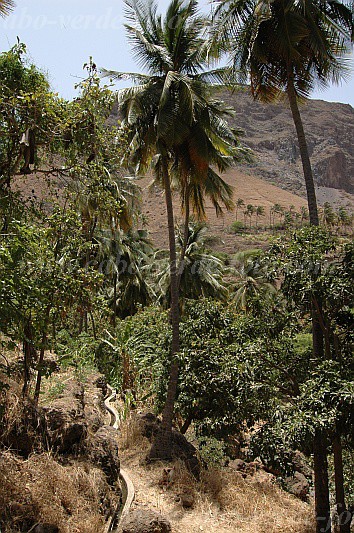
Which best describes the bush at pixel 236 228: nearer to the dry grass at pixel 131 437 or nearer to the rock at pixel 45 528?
the dry grass at pixel 131 437

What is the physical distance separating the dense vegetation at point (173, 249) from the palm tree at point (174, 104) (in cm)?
4

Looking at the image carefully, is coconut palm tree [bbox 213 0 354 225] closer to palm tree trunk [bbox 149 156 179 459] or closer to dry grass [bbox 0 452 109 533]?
palm tree trunk [bbox 149 156 179 459]

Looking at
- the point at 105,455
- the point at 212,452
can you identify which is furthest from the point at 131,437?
the point at 105,455

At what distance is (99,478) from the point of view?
7199 mm

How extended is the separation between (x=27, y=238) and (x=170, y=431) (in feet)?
24.8

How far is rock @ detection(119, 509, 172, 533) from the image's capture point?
646 centimetres

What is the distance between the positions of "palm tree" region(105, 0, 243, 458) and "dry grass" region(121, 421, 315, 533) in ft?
6.36

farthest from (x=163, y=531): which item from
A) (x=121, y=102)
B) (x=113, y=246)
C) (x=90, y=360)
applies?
(x=113, y=246)

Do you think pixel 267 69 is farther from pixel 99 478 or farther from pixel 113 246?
pixel 113 246

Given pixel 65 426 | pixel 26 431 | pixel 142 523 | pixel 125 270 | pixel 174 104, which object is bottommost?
pixel 142 523

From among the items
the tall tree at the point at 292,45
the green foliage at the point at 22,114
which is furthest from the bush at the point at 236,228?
the green foliage at the point at 22,114

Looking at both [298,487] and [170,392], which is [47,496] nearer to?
[170,392]

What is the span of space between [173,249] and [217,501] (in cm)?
620

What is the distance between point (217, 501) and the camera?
9344mm
